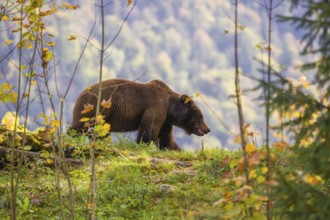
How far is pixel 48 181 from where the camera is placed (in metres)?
7.73

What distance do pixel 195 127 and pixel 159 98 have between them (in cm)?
148

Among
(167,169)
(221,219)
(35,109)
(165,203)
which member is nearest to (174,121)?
(167,169)

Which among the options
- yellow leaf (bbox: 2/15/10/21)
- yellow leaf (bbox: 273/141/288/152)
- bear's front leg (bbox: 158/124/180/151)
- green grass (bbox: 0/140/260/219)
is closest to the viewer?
yellow leaf (bbox: 273/141/288/152)

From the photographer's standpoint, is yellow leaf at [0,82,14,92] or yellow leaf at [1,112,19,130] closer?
yellow leaf at [0,82,14,92]

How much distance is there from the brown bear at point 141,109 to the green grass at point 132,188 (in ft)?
12.5

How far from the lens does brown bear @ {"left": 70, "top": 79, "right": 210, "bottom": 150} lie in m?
12.6

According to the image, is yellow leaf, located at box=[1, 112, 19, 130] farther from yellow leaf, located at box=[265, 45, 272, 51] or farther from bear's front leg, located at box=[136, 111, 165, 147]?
yellow leaf, located at box=[265, 45, 272, 51]

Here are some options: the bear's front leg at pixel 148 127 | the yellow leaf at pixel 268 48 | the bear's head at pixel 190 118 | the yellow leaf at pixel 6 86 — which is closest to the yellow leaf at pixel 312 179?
the yellow leaf at pixel 268 48

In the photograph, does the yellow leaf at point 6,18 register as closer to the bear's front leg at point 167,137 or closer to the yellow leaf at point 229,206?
the yellow leaf at point 229,206

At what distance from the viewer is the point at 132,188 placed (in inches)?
287

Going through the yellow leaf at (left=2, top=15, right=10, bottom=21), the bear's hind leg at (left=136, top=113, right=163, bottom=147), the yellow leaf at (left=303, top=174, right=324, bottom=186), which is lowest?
the yellow leaf at (left=303, top=174, right=324, bottom=186)

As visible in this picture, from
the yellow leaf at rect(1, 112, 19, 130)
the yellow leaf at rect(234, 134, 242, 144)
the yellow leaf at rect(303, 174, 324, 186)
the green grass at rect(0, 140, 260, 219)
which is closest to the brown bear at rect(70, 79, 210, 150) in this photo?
the yellow leaf at rect(1, 112, 19, 130)

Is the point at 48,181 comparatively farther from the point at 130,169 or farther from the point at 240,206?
the point at 240,206

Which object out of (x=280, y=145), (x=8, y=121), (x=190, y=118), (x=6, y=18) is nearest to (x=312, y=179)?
(x=280, y=145)
